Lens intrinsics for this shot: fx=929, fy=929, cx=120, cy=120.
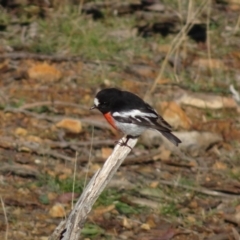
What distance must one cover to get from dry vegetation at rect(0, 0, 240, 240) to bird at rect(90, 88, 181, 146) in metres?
0.20

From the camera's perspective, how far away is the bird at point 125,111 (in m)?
6.04

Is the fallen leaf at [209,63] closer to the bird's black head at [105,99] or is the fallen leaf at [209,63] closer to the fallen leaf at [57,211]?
the fallen leaf at [57,211]

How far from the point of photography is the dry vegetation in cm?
675

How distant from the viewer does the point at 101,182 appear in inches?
193

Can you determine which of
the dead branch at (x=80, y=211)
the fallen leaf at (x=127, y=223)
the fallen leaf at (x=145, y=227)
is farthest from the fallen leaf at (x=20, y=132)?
the dead branch at (x=80, y=211)

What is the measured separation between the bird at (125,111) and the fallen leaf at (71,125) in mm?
1859

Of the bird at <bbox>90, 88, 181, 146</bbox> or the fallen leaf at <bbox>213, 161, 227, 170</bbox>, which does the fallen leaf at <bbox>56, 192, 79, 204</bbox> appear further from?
the fallen leaf at <bbox>213, 161, 227, 170</bbox>

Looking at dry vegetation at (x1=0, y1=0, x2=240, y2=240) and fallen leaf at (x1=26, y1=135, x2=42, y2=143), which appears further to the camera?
fallen leaf at (x1=26, y1=135, x2=42, y2=143)

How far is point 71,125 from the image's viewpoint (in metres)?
8.05

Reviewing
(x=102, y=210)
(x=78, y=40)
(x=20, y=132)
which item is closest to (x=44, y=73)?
(x=78, y=40)

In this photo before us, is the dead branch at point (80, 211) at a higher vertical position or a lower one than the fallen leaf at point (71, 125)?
higher

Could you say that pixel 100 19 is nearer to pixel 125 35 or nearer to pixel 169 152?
pixel 125 35

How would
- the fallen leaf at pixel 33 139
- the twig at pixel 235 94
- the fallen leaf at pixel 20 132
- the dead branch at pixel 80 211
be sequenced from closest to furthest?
the dead branch at pixel 80 211, the fallen leaf at pixel 33 139, the fallen leaf at pixel 20 132, the twig at pixel 235 94

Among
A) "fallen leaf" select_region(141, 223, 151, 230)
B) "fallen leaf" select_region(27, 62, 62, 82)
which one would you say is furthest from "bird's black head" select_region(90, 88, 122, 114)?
"fallen leaf" select_region(27, 62, 62, 82)
